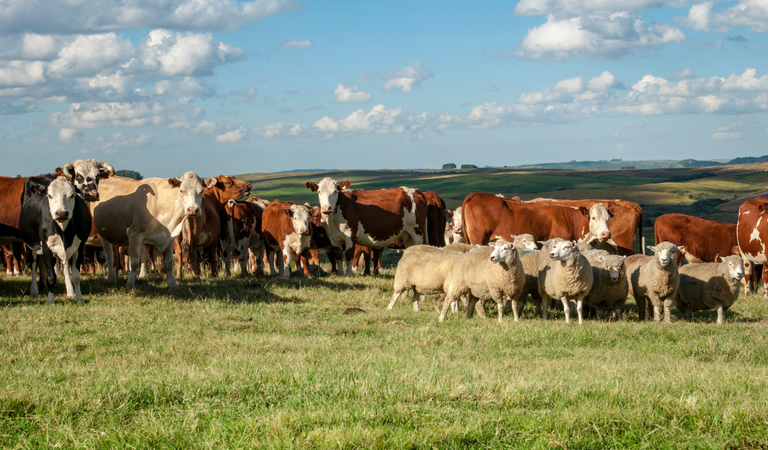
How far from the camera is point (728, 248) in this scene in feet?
53.0

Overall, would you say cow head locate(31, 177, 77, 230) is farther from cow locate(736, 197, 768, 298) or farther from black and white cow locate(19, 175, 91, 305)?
cow locate(736, 197, 768, 298)

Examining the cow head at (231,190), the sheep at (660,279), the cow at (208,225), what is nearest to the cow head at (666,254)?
the sheep at (660,279)

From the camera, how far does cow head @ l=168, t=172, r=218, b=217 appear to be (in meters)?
13.2

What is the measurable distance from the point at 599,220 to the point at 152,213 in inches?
369

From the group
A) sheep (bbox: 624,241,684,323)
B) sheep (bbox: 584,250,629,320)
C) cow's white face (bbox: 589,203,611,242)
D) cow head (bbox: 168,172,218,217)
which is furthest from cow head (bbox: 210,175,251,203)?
sheep (bbox: 624,241,684,323)

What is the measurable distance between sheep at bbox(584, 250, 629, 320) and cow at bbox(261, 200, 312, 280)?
284 inches

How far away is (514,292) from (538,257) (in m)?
1.17

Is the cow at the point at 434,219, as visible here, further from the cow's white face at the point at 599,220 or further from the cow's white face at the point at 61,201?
the cow's white face at the point at 61,201

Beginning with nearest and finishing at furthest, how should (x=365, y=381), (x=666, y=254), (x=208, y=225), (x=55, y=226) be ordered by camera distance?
(x=365, y=381), (x=666, y=254), (x=55, y=226), (x=208, y=225)

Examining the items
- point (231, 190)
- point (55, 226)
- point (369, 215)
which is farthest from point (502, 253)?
point (231, 190)

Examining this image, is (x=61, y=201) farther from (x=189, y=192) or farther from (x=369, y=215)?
(x=369, y=215)

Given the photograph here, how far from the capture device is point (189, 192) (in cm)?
1328

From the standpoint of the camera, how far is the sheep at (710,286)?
35.1 ft

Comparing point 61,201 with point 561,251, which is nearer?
point 561,251
